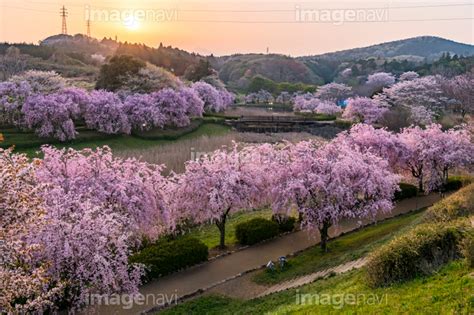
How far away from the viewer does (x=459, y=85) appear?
201 ft

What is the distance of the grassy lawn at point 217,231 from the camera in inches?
874

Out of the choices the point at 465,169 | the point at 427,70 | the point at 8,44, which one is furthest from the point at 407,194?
the point at 8,44

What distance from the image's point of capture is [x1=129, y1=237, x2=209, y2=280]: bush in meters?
17.1

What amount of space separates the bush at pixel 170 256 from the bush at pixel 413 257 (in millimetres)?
8484

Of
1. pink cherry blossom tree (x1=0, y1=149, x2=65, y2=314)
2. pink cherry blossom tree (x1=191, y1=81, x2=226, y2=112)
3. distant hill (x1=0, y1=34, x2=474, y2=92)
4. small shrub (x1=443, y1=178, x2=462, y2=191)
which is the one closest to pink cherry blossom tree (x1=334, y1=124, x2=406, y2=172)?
small shrub (x1=443, y1=178, x2=462, y2=191)

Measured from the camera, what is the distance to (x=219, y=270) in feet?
59.5

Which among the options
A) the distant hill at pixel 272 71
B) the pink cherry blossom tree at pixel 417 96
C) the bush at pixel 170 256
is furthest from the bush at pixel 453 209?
the distant hill at pixel 272 71

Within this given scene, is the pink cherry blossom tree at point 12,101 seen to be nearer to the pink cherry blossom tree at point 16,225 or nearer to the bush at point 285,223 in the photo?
the bush at point 285,223

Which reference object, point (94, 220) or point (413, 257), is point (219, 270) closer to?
point (94, 220)

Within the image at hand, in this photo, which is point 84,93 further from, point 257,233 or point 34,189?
point 34,189

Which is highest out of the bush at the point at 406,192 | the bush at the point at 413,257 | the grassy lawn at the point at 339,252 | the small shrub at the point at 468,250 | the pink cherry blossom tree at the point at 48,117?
the pink cherry blossom tree at the point at 48,117

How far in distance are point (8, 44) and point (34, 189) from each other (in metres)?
108

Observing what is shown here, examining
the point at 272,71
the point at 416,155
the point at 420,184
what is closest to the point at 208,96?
the point at 420,184

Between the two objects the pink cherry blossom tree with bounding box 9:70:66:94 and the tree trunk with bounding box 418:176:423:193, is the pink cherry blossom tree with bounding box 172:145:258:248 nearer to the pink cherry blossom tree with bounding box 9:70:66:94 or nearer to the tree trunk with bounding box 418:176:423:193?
the tree trunk with bounding box 418:176:423:193
